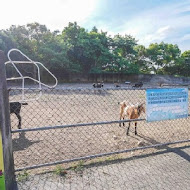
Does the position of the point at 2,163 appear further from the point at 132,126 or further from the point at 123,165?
the point at 132,126

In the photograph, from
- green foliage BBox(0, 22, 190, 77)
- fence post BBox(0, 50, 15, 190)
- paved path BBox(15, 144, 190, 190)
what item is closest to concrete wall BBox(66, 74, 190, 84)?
green foliage BBox(0, 22, 190, 77)

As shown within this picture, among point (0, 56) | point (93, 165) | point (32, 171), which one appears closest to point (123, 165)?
point (93, 165)

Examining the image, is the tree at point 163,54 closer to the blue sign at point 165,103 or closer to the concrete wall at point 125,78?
the concrete wall at point 125,78

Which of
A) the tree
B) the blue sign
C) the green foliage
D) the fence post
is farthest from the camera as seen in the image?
the tree

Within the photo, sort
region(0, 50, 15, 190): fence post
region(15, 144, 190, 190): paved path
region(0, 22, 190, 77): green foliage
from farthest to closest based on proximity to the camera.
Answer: region(0, 22, 190, 77): green foliage
region(15, 144, 190, 190): paved path
region(0, 50, 15, 190): fence post

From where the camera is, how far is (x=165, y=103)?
3.00 metres

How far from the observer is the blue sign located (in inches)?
115

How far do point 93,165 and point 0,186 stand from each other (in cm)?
128

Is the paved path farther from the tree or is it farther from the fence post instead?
the tree

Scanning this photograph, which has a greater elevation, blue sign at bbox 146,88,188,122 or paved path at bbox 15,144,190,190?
blue sign at bbox 146,88,188,122

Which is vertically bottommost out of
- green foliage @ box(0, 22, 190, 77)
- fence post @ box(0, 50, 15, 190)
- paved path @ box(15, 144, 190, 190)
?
paved path @ box(15, 144, 190, 190)

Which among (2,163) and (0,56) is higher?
(0,56)

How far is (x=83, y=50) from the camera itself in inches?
1024

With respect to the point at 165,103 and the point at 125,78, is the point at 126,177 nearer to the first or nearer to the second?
the point at 165,103
